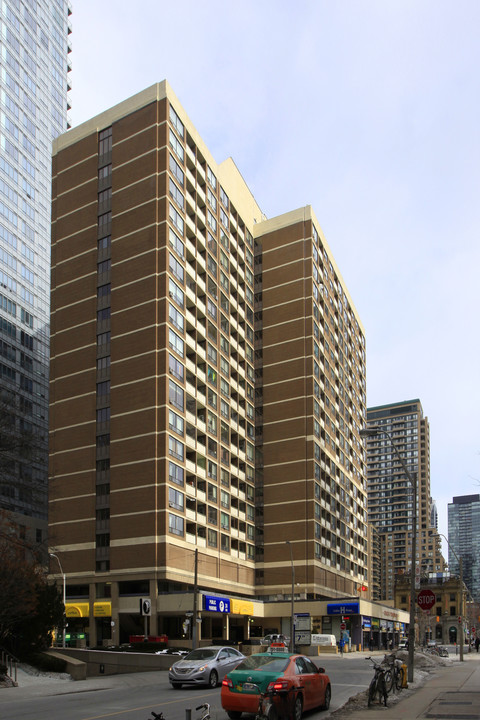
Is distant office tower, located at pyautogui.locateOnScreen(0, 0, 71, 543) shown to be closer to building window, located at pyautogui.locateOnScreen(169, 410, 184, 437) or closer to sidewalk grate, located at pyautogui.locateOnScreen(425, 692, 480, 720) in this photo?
building window, located at pyautogui.locateOnScreen(169, 410, 184, 437)

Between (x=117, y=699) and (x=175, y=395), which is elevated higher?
(x=175, y=395)

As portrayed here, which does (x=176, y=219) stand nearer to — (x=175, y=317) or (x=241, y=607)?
(x=175, y=317)

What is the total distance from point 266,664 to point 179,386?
53.9 meters

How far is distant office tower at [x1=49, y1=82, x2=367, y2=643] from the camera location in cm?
6900

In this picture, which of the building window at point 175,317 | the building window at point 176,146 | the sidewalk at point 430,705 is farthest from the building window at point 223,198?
the sidewalk at point 430,705

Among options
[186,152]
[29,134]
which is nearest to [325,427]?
[186,152]

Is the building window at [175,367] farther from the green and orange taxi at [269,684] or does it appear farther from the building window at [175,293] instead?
the green and orange taxi at [269,684]

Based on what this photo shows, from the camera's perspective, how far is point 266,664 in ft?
62.6

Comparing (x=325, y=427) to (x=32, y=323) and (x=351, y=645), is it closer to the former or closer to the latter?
(x=351, y=645)

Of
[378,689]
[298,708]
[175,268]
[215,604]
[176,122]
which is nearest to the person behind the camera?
[298,708]

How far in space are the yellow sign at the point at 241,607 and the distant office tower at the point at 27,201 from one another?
3228cm

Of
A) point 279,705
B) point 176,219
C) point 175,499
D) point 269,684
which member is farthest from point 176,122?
point 279,705

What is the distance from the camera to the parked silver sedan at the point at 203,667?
2723cm

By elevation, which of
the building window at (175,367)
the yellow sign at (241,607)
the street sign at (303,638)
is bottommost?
the street sign at (303,638)
